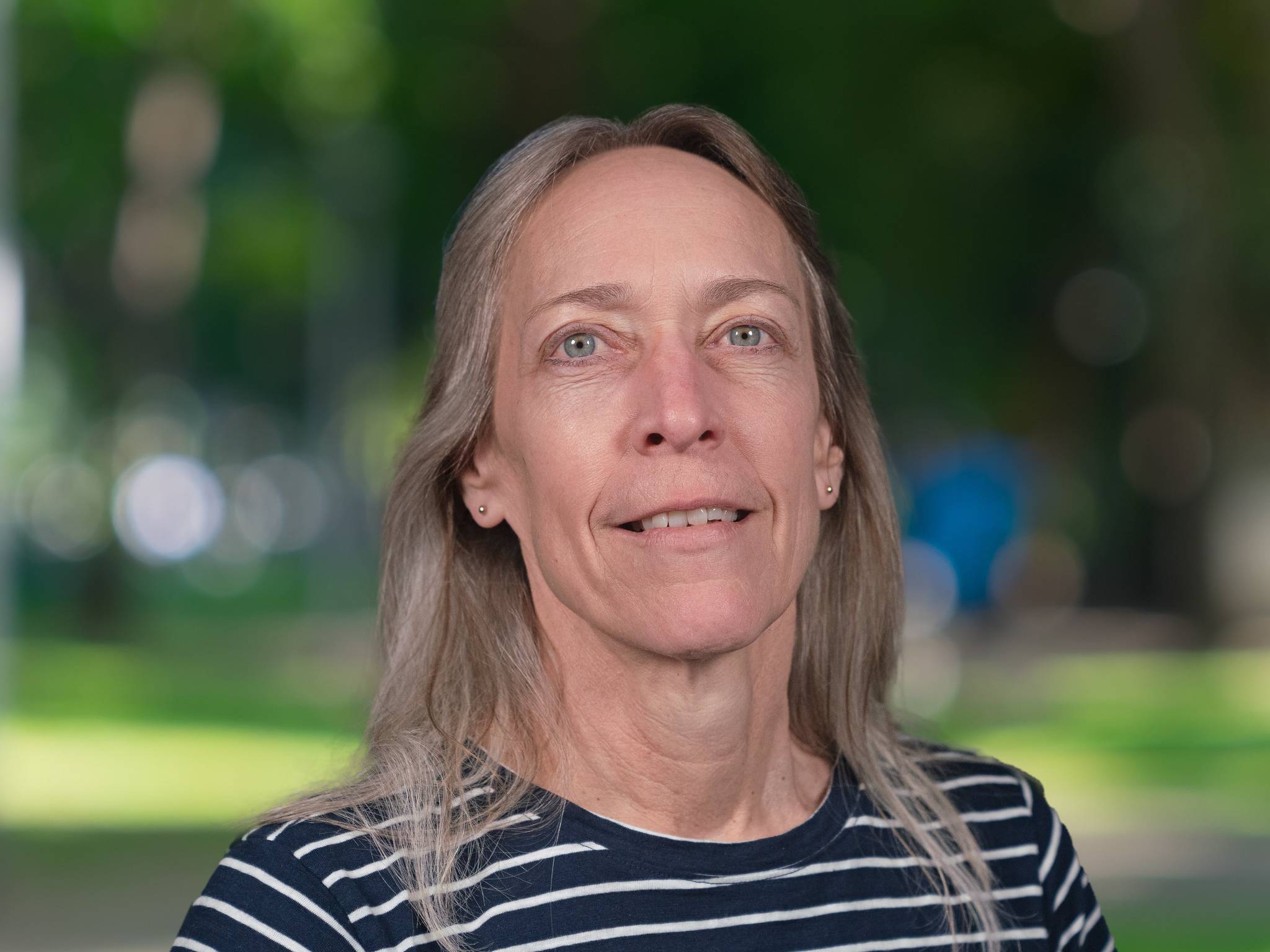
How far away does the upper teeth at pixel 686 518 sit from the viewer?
2.66 metres

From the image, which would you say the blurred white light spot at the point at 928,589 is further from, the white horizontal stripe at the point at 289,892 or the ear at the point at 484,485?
the white horizontal stripe at the point at 289,892

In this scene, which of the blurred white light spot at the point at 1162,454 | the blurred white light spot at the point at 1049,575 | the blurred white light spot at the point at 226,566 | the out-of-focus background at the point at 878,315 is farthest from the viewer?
the blurred white light spot at the point at 226,566

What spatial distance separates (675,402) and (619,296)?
198mm

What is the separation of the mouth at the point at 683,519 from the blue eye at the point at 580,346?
252mm

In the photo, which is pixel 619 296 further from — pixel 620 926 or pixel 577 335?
pixel 620 926

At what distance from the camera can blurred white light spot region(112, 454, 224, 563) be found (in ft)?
183

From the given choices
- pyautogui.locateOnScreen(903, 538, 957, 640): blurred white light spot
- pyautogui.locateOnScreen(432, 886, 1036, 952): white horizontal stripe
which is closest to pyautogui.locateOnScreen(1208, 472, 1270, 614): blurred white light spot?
pyautogui.locateOnScreen(903, 538, 957, 640): blurred white light spot

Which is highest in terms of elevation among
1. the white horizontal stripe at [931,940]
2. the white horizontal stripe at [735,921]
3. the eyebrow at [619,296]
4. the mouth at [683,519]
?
the eyebrow at [619,296]

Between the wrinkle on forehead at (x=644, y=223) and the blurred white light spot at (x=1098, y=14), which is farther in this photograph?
the blurred white light spot at (x=1098, y=14)

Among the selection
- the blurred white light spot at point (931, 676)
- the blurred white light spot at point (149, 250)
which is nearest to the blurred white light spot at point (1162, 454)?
the blurred white light spot at point (931, 676)

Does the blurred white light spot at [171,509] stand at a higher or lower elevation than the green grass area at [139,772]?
higher

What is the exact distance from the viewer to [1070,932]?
2959mm

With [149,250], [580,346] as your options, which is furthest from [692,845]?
[149,250]

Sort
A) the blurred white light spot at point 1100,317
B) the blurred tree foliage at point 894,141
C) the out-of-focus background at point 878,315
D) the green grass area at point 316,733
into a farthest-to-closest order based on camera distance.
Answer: the blurred white light spot at point 1100,317 → the blurred tree foliage at point 894,141 → the out-of-focus background at point 878,315 → the green grass area at point 316,733
